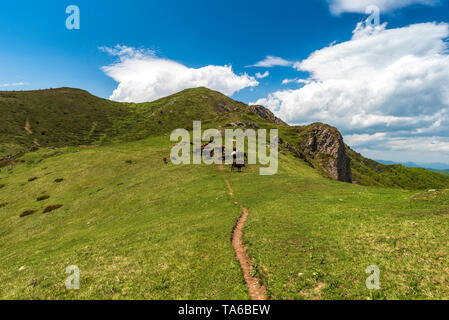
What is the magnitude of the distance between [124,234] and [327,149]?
114 metres

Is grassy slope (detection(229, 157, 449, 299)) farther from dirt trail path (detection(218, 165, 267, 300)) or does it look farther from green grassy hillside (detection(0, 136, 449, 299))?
dirt trail path (detection(218, 165, 267, 300))

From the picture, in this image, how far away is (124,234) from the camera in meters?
25.4

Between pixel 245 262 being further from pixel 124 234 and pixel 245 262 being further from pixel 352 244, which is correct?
pixel 124 234

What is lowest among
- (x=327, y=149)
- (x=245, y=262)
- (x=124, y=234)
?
(x=124, y=234)

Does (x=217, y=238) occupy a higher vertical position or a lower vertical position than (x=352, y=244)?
lower

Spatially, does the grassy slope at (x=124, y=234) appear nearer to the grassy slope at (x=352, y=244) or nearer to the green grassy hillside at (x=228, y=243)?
the green grassy hillside at (x=228, y=243)

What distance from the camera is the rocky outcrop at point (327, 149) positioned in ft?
360

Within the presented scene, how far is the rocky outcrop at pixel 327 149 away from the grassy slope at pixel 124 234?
79.6 meters

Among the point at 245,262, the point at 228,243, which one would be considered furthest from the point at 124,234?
the point at 245,262

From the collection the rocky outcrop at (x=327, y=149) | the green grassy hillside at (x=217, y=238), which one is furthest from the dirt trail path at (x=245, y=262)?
the rocky outcrop at (x=327, y=149)

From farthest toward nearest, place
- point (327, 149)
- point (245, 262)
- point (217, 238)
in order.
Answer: point (327, 149) → point (217, 238) → point (245, 262)
